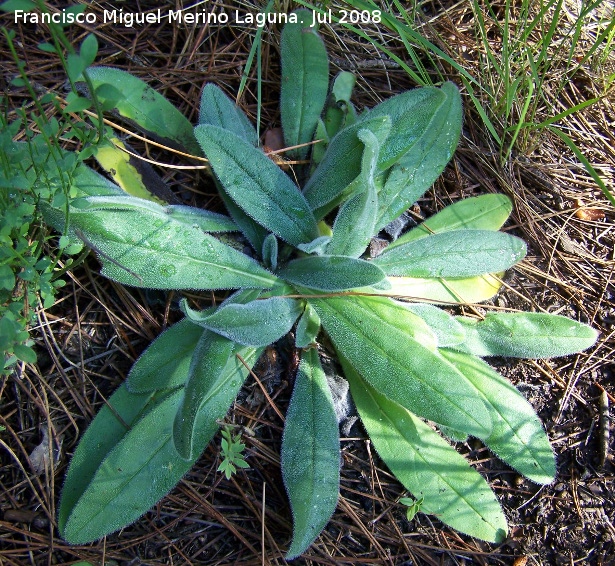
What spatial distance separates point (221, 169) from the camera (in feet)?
5.72

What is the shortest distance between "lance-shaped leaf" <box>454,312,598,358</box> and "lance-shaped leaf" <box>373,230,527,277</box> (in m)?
0.19

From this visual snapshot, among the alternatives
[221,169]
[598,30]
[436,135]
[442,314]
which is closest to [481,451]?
[442,314]

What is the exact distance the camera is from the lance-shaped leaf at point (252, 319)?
1496mm

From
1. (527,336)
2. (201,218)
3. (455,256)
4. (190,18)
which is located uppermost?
(190,18)

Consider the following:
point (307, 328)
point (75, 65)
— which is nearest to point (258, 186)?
point (307, 328)

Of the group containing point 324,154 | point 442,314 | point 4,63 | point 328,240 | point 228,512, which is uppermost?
point 4,63

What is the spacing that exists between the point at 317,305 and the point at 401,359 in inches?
13.1

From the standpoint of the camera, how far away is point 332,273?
5.51 feet

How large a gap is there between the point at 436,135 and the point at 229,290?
Result: 926 millimetres

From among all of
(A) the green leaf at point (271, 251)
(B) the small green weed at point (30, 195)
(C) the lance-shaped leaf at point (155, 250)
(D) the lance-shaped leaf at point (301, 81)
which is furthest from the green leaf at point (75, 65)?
(D) the lance-shaped leaf at point (301, 81)

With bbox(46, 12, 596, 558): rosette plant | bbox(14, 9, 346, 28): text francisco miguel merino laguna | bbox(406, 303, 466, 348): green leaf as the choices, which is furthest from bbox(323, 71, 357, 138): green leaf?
bbox(406, 303, 466, 348): green leaf

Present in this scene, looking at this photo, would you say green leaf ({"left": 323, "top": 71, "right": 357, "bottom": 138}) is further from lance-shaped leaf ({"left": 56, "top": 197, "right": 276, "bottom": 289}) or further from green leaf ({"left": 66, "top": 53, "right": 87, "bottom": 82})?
green leaf ({"left": 66, "top": 53, "right": 87, "bottom": 82})

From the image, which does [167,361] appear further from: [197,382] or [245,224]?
[245,224]

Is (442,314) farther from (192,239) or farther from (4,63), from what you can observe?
(4,63)
